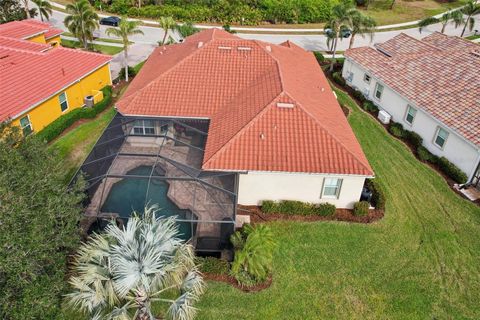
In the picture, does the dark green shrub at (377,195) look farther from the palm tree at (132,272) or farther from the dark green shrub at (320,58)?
the dark green shrub at (320,58)

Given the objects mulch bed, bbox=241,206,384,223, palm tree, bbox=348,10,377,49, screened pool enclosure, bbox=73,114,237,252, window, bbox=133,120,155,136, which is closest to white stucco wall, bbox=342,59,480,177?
palm tree, bbox=348,10,377,49

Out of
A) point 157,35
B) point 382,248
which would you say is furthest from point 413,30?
point 382,248

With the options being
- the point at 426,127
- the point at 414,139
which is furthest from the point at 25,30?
the point at 426,127

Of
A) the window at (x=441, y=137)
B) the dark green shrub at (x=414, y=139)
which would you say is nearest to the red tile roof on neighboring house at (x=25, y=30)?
the dark green shrub at (x=414, y=139)

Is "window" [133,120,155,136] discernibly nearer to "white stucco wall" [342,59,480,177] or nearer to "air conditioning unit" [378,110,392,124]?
"air conditioning unit" [378,110,392,124]

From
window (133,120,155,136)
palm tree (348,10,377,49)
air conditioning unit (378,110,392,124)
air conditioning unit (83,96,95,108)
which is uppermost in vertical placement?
palm tree (348,10,377,49)

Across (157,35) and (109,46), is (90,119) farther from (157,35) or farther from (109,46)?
(157,35)
